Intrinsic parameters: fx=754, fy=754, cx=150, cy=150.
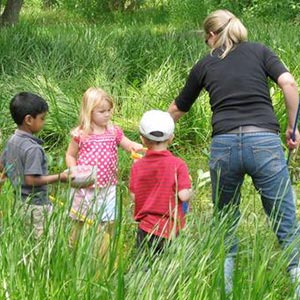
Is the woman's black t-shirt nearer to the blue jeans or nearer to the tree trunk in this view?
the blue jeans

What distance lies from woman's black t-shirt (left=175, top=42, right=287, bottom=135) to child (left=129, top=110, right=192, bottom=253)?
312 millimetres

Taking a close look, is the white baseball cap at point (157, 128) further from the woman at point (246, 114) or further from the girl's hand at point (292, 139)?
the girl's hand at point (292, 139)

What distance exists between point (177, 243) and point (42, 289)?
0.57 meters

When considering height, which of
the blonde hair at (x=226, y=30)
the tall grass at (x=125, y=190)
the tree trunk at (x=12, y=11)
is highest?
the tree trunk at (x=12, y=11)

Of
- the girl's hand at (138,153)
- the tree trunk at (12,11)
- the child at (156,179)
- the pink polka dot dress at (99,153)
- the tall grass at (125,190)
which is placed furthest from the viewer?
the tree trunk at (12,11)

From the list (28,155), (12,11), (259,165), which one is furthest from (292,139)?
(12,11)

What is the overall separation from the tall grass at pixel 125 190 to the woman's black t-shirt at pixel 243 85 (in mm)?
400

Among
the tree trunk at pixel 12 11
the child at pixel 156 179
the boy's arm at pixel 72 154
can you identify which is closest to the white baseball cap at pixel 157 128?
the child at pixel 156 179

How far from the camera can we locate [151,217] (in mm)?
3803

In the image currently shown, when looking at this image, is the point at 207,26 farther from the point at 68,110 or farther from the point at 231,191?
the point at 68,110

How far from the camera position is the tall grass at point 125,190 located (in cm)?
261

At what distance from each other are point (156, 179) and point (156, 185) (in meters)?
0.03

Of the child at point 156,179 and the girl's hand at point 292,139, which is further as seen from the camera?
the girl's hand at point 292,139

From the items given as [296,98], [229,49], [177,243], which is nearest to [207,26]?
[229,49]
